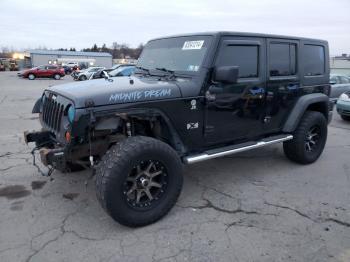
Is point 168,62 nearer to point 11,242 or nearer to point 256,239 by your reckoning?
point 256,239

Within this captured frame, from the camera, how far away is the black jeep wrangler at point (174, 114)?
10.8ft

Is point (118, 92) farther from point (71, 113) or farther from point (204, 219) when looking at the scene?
point (204, 219)

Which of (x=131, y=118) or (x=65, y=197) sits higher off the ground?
(x=131, y=118)

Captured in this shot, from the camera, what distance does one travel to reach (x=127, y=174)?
3244 millimetres

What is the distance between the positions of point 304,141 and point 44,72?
3398cm

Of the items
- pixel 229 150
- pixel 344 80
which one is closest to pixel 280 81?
pixel 229 150

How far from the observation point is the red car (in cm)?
3391

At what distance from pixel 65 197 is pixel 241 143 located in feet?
7.99

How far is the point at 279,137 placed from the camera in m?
4.92

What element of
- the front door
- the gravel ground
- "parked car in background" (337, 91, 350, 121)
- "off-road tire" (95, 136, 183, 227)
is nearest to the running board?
the front door

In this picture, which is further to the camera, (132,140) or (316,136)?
(316,136)

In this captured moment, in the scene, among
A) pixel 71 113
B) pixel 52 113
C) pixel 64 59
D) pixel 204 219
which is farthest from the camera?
pixel 64 59

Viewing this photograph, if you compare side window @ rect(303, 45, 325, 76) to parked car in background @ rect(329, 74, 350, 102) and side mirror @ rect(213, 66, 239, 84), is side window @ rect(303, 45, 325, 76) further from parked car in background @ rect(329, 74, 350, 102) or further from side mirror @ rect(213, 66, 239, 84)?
parked car in background @ rect(329, 74, 350, 102)

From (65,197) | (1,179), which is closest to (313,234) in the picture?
(65,197)
